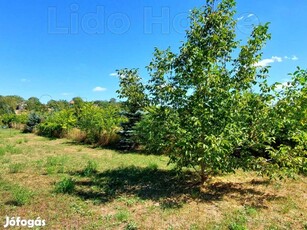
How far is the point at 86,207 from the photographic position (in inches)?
203

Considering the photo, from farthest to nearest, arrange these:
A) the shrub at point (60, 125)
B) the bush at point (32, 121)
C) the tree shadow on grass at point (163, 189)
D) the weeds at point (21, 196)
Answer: the bush at point (32, 121) < the shrub at point (60, 125) < the tree shadow on grass at point (163, 189) < the weeds at point (21, 196)

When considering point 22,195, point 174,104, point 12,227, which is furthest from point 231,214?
point 22,195

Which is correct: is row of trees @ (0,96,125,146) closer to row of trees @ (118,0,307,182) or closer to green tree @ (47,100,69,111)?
row of trees @ (118,0,307,182)

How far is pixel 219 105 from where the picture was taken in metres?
5.16

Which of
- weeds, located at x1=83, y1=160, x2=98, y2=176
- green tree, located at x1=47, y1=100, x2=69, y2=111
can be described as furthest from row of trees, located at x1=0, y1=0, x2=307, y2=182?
green tree, located at x1=47, y1=100, x2=69, y2=111

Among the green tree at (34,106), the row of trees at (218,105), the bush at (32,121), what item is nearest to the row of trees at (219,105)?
the row of trees at (218,105)

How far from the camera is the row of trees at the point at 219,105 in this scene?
16.8 feet

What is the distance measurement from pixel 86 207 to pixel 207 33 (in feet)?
15.6

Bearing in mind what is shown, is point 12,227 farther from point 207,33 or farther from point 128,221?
point 207,33

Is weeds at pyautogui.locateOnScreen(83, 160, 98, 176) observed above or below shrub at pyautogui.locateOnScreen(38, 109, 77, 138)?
below

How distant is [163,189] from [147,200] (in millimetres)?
899

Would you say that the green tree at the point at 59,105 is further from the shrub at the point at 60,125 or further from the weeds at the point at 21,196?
the weeds at the point at 21,196

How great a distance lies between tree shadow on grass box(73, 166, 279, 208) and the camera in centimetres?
562

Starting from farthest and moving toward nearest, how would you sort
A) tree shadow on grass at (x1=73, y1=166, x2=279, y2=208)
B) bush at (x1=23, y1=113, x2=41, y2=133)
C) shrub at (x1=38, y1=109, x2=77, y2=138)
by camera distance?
bush at (x1=23, y1=113, x2=41, y2=133), shrub at (x1=38, y1=109, x2=77, y2=138), tree shadow on grass at (x1=73, y1=166, x2=279, y2=208)
